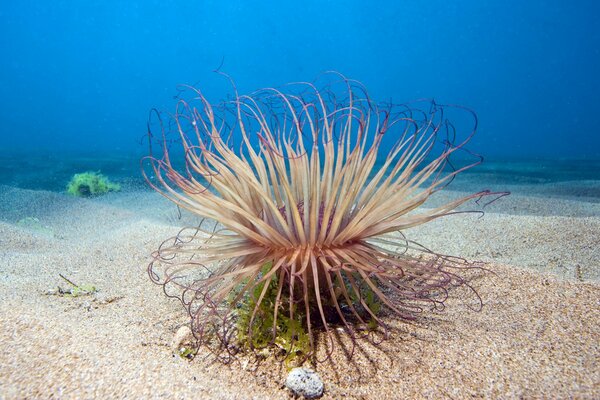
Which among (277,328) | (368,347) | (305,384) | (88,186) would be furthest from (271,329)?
(88,186)

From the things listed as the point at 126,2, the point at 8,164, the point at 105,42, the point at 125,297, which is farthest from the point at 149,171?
Result: the point at 105,42

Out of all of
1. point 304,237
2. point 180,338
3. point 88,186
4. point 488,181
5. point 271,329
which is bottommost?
point 88,186

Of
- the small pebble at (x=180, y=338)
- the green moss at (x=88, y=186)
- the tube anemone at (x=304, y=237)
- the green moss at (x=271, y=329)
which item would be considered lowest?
the green moss at (x=88, y=186)

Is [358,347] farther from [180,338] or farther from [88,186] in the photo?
[88,186]

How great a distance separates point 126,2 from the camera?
126750 mm

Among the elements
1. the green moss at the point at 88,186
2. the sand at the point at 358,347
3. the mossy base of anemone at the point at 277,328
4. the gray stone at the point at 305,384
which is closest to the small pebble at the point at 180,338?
the sand at the point at 358,347

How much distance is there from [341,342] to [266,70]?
137 m

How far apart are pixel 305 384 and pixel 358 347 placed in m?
0.44

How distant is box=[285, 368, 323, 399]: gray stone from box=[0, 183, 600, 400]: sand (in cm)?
8

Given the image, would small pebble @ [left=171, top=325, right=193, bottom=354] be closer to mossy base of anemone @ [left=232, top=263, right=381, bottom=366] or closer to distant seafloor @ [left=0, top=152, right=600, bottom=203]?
mossy base of anemone @ [left=232, top=263, right=381, bottom=366]

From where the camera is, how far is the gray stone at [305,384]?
1.92 meters

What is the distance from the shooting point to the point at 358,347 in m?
2.24

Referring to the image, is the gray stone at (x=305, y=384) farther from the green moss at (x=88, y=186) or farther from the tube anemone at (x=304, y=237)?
the green moss at (x=88, y=186)

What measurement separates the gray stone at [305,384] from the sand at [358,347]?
8 cm
